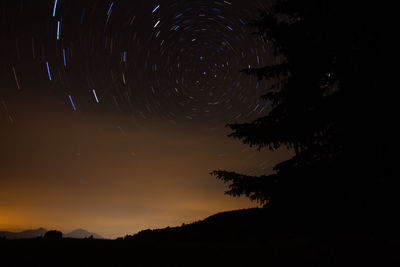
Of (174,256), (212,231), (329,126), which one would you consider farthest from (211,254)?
(212,231)

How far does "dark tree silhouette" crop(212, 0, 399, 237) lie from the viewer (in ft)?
20.8

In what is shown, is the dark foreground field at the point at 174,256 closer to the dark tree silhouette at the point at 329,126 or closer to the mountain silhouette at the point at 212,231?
the dark tree silhouette at the point at 329,126

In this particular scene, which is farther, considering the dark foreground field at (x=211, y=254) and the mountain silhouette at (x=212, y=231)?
the mountain silhouette at (x=212, y=231)

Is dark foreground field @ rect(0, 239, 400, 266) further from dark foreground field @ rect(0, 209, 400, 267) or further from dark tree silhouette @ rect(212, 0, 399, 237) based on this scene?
dark tree silhouette @ rect(212, 0, 399, 237)

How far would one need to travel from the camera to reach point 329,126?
7.71 meters

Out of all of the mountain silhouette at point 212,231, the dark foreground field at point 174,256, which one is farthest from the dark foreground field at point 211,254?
the mountain silhouette at point 212,231

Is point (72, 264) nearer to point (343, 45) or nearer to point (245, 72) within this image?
point (245, 72)

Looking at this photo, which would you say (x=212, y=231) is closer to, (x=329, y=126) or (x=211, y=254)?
(x=211, y=254)

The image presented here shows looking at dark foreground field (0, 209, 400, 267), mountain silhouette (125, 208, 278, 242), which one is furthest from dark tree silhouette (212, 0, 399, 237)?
mountain silhouette (125, 208, 278, 242)

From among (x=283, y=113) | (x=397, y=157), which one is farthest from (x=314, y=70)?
(x=397, y=157)

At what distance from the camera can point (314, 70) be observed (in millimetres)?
7988

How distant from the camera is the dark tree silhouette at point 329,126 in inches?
250

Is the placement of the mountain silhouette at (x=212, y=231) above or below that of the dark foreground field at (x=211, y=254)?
above

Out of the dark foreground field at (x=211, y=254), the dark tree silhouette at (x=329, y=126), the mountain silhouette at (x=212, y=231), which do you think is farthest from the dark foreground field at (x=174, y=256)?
the mountain silhouette at (x=212, y=231)
